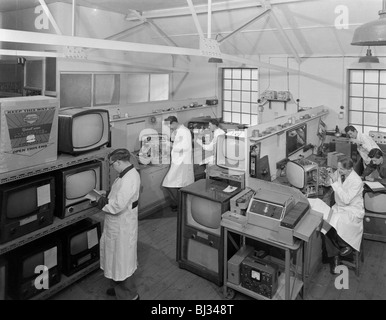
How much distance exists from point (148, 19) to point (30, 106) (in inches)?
198

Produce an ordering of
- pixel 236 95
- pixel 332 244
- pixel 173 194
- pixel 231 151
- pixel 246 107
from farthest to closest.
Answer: pixel 236 95
pixel 246 107
pixel 173 194
pixel 231 151
pixel 332 244

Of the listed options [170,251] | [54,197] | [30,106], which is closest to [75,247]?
[54,197]

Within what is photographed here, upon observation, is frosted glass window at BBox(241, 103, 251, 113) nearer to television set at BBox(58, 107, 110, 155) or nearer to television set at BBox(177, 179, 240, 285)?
television set at BBox(177, 179, 240, 285)

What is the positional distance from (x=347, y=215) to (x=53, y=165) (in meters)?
3.04

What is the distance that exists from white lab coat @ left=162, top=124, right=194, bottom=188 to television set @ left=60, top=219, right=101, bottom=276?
5.69 feet

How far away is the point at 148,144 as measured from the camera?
5578mm

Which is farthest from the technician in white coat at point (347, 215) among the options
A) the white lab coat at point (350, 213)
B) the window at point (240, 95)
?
the window at point (240, 95)

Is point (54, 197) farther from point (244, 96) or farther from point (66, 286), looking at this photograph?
point (244, 96)

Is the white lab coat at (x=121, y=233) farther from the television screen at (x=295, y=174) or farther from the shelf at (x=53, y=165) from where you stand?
the television screen at (x=295, y=174)

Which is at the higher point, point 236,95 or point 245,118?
point 236,95

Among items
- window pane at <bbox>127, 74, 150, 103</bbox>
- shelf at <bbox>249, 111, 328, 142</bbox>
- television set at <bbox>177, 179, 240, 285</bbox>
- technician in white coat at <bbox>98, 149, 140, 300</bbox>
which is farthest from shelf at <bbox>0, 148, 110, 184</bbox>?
window pane at <bbox>127, 74, 150, 103</bbox>

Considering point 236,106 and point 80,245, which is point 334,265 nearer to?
point 80,245

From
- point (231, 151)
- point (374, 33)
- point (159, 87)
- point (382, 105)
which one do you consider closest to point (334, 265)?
point (231, 151)

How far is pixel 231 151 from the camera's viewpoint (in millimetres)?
4176
